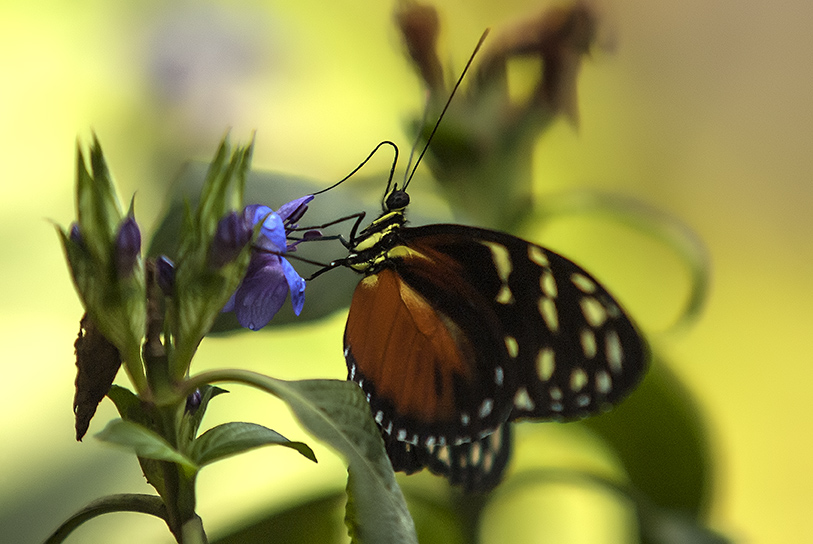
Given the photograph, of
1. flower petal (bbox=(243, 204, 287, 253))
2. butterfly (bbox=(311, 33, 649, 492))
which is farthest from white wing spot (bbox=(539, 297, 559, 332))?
flower petal (bbox=(243, 204, 287, 253))

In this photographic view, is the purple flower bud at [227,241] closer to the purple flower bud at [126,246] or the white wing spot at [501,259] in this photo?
the purple flower bud at [126,246]

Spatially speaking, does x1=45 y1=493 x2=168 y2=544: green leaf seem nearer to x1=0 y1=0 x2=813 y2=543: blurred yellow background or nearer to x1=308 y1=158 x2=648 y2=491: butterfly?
x1=308 y1=158 x2=648 y2=491: butterfly

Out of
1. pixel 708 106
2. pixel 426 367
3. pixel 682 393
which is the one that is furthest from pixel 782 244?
pixel 426 367

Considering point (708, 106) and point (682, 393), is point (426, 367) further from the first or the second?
point (708, 106)

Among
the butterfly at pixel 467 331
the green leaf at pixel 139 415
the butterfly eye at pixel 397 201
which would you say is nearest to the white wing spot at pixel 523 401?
the butterfly at pixel 467 331

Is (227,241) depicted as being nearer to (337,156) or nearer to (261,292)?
(261,292)

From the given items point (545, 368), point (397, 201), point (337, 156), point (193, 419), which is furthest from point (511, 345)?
point (337, 156)

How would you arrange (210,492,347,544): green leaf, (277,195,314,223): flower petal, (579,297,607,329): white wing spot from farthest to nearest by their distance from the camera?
(210,492,347,544): green leaf
(579,297,607,329): white wing spot
(277,195,314,223): flower petal
